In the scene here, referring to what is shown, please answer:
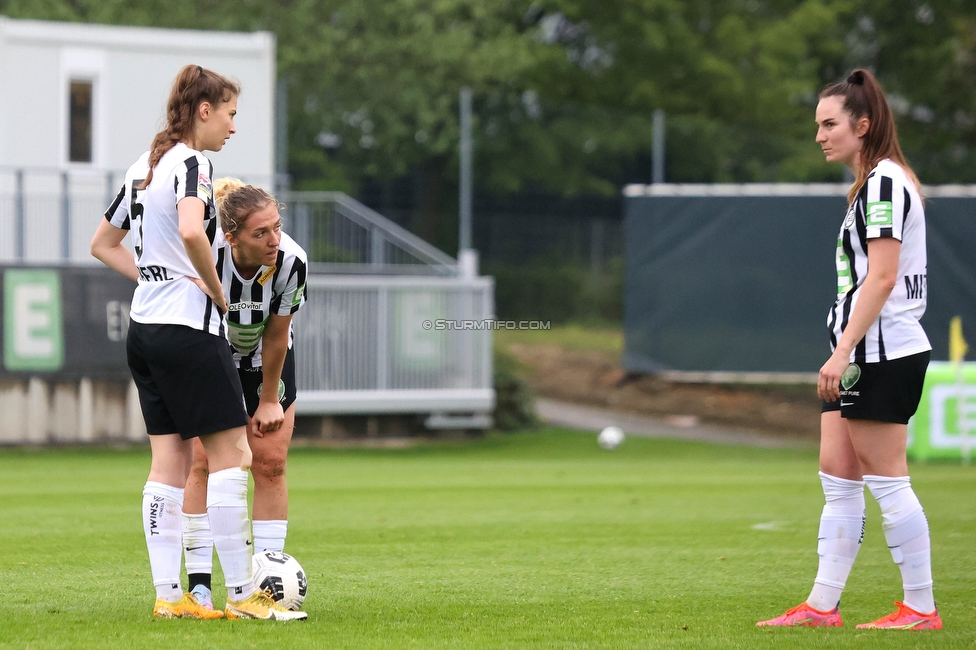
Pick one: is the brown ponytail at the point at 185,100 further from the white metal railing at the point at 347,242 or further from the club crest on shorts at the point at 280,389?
the white metal railing at the point at 347,242

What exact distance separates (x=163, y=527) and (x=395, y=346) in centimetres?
1181

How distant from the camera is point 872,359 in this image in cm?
483

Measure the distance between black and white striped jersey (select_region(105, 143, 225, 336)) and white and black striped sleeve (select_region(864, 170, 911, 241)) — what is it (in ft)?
7.86

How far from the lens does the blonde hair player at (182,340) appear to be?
473 cm

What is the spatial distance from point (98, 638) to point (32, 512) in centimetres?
487

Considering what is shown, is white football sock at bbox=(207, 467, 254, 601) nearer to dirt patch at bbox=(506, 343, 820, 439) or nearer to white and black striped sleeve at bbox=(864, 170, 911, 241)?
white and black striped sleeve at bbox=(864, 170, 911, 241)

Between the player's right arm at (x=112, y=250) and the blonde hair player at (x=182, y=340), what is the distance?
5.2 inches

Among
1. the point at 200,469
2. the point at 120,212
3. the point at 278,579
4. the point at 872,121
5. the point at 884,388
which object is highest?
the point at 872,121

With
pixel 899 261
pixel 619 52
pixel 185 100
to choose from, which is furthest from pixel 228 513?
pixel 619 52

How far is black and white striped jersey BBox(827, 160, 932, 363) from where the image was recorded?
4.82 m

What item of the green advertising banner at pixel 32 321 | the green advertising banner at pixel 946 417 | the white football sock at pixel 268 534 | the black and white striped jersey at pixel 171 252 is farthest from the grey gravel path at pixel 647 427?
the black and white striped jersey at pixel 171 252

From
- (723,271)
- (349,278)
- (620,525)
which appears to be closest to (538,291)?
(723,271)

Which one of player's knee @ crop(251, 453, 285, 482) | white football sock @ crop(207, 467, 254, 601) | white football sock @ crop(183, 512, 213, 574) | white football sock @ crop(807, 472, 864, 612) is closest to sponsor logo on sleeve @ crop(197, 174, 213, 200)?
white football sock @ crop(207, 467, 254, 601)

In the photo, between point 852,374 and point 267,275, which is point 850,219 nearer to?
point 852,374
